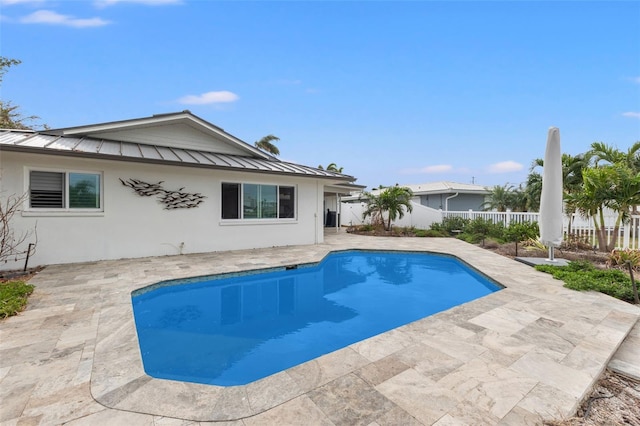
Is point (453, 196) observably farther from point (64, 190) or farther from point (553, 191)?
point (64, 190)

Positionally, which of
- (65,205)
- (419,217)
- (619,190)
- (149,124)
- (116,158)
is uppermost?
(149,124)

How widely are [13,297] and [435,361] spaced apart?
253 inches

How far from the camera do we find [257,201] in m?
10.8

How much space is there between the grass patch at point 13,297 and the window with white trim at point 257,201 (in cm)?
547

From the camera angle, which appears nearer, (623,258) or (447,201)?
(623,258)

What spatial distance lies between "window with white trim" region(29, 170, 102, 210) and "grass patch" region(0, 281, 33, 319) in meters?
2.92

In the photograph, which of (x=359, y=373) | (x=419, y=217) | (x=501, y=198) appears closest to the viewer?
(x=359, y=373)

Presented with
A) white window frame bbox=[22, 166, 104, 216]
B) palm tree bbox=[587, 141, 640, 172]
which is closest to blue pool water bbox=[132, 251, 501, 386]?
white window frame bbox=[22, 166, 104, 216]

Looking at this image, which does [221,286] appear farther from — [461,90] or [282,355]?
[461,90]

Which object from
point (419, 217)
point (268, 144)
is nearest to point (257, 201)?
point (419, 217)

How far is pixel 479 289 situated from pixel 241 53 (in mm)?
12602

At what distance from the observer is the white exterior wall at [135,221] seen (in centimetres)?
726

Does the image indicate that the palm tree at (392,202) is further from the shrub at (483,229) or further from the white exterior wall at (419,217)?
the shrub at (483,229)

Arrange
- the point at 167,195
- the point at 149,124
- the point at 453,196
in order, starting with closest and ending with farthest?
the point at 167,195
the point at 149,124
the point at 453,196
